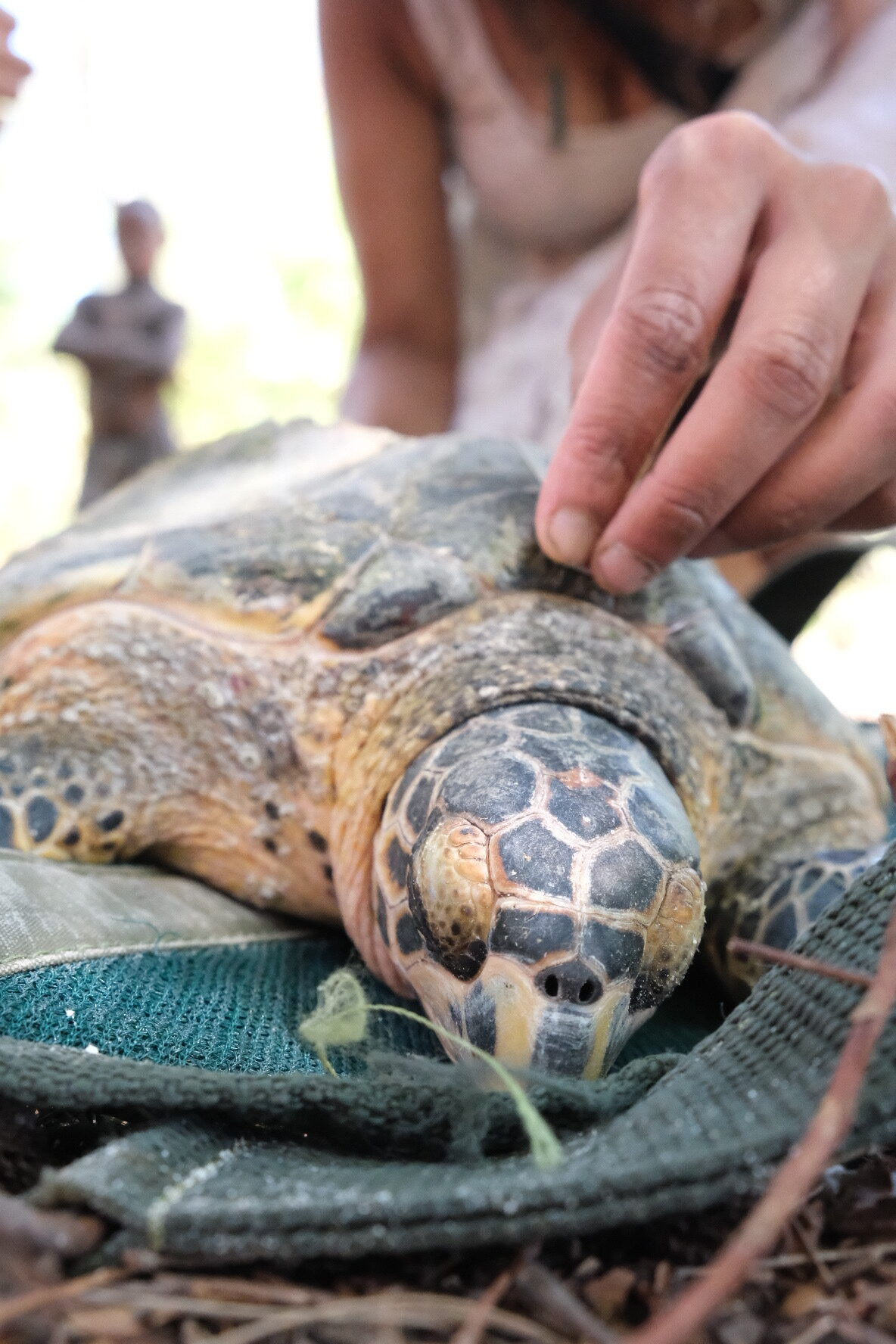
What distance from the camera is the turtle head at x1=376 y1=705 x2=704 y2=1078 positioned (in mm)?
679

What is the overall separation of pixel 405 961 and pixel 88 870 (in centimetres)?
37

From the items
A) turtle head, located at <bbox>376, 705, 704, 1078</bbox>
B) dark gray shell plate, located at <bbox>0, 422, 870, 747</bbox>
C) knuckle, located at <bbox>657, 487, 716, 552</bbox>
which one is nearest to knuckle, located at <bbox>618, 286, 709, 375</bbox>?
knuckle, located at <bbox>657, 487, 716, 552</bbox>

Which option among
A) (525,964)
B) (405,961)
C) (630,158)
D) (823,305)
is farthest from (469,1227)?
(630,158)

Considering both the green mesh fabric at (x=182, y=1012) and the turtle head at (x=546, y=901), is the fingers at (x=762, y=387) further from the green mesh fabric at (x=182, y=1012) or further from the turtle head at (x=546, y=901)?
the green mesh fabric at (x=182, y=1012)

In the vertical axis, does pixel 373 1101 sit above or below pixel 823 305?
below

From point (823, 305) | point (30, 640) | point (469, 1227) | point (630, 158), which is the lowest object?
point (30, 640)

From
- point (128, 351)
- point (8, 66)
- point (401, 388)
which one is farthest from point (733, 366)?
point (128, 351)

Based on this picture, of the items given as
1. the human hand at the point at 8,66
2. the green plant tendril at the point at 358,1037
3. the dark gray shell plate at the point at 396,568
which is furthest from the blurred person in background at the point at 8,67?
the green plant tendril at the point at 358,1037

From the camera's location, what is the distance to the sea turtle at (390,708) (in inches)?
36.8

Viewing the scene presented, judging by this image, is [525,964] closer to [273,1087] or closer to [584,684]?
[273,1087]

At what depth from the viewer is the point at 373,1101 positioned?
21.4 inches

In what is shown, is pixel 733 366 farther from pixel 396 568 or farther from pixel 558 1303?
pixel 558 1303

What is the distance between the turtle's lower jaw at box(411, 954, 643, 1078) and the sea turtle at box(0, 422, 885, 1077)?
0.09m

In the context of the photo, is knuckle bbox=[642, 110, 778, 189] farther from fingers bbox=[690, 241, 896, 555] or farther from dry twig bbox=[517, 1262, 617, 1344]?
dry twig bbox=[517, 1262, 617, 1344]
